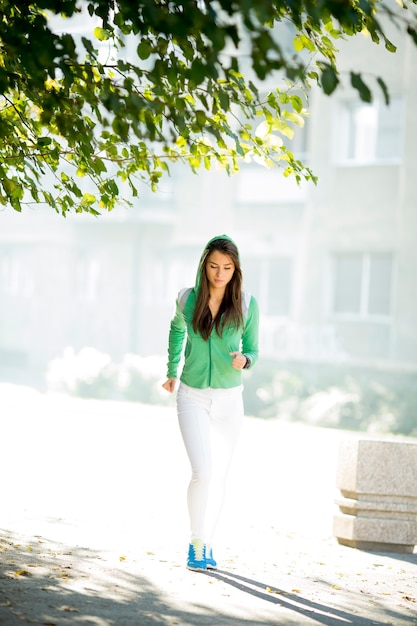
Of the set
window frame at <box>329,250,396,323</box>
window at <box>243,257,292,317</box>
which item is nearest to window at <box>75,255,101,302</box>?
window at <box>243,257,292,317</box>

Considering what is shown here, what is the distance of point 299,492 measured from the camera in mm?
13930

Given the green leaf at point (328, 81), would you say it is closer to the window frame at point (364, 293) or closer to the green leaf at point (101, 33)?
the green leaf at point (101, 33)

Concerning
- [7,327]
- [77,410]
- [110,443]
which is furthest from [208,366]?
[7,327]

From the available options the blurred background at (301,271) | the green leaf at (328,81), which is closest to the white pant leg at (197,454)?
the green leaf at (328,81)

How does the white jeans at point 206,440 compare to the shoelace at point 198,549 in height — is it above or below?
above

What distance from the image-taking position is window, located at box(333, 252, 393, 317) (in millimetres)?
29266

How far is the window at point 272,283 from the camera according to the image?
3106cm

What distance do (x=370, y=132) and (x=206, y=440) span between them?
928 inches

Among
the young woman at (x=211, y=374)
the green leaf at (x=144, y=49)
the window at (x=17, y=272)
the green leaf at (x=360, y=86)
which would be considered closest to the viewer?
the green leaf at (x=360, y=86)

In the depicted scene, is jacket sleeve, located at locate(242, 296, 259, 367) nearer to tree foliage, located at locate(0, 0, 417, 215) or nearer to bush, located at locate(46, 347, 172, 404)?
tree foliage, located at locate(0, 0, 417, 215)

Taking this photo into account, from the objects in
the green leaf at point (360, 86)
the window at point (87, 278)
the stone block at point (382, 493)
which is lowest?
the stone block at point (382, 493)

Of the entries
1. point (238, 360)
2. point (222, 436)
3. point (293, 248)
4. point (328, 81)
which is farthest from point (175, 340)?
point (293, 248)

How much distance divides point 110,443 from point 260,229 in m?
13.4

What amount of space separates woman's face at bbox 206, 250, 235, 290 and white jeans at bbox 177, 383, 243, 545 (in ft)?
2.28
